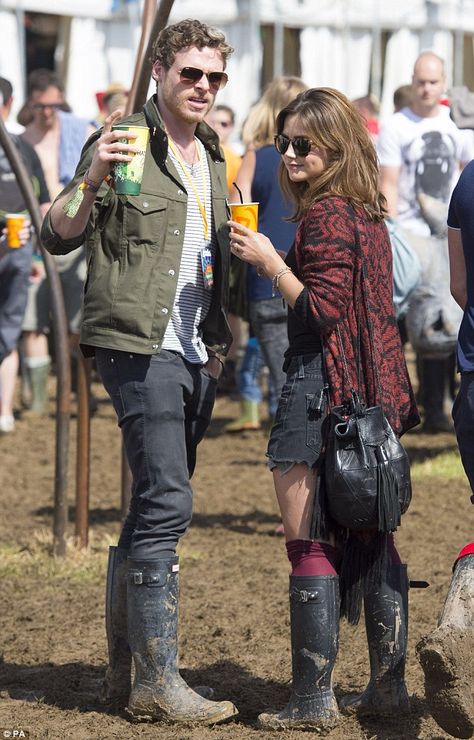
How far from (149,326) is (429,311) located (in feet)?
16.0

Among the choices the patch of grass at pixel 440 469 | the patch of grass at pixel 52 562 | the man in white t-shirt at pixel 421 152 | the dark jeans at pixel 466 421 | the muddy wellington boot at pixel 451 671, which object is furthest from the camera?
the man in white t-shirt at pixel 421 152

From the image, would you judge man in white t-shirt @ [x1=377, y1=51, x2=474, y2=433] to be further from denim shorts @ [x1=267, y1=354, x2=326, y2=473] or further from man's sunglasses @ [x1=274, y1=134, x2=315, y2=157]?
denim shorts @ [x1=267, y1=354, x2=326, y2=473]

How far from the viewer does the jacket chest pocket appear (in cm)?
405

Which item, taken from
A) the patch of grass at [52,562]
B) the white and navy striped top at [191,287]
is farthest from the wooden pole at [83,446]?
the white and navy striped top at [191,287]

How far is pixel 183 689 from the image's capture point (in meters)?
4.14

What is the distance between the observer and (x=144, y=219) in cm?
405

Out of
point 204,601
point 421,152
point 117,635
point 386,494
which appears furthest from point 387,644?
point 421,152

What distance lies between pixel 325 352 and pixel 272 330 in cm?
290

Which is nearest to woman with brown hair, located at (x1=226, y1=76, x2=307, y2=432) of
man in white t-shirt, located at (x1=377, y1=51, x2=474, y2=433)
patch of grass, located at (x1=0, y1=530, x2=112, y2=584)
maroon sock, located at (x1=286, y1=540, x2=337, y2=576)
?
patch of grass, located at (x1=0, y1=530, x2=112, y2=584)

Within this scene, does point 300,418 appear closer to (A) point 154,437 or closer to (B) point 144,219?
(A) point 154,437

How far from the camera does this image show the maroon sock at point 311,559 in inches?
158

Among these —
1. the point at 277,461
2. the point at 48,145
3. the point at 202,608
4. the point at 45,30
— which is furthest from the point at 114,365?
the point at 45,30

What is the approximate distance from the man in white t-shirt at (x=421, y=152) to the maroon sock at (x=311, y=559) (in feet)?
17.4

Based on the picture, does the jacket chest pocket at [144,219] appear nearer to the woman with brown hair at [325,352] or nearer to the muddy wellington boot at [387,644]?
the woman with brown hair at [325,352]
